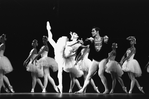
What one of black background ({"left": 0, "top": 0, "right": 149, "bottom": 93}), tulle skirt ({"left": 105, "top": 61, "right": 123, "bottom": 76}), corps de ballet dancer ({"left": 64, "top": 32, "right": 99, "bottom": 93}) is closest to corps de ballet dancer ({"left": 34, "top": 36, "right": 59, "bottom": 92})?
corps de ballet dancer ({"left": 64, "top": 32, "right": 99, "bottom": 93})

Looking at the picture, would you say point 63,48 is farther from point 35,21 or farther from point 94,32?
point 35,21

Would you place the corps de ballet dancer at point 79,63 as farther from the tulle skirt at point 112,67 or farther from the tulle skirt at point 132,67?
the tulle skirt at point 132,67

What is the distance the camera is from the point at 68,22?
13.3 metres

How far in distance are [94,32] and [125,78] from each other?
3.53m

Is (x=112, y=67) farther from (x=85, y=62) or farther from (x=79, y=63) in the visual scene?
(x=79, y=63)

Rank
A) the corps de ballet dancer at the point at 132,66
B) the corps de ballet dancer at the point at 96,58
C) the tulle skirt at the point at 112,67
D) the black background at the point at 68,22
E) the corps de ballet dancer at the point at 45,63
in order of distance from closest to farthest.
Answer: the corps de ballet dancer at the point at 96,58, the tulle skirt at the point at 112,67, the corps de ballet dancer at the point at 132,66, the corps de ballet dancer at the point at 45,63, the black background at the point at 68,22

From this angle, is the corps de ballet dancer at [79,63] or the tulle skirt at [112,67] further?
the corps de ballet dancer at [79,63]

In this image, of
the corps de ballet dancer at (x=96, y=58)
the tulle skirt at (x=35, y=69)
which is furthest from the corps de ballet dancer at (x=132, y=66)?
the tulle skirt at (x=35, y=69)

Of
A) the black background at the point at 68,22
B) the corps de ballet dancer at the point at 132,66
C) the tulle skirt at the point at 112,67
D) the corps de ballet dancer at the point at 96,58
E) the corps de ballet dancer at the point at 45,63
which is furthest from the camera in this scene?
the black background at the point at 68,22

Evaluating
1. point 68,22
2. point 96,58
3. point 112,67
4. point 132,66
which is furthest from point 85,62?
point 68,22

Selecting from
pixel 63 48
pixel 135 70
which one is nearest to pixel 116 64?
pixel 135 70

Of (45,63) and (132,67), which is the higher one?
(45,63)

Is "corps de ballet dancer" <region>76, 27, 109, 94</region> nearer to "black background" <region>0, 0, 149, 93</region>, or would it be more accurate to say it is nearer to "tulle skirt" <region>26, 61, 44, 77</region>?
"tulle skirt" <region>26, 61, 44, 77</region>

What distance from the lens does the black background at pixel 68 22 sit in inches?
509
